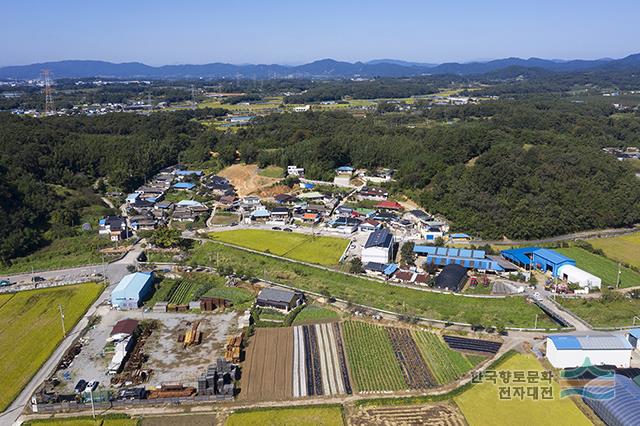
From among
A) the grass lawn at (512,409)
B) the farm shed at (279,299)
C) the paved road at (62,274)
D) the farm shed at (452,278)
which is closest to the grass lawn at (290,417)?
the grass lawn at (512,409)

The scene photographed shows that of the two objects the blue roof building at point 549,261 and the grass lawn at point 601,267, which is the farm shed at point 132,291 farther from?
the grass lawn at point 601,267

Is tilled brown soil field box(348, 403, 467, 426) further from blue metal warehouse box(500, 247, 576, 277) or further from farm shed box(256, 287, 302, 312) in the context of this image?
blue metal warehouse box(500, 247, 576, 277)

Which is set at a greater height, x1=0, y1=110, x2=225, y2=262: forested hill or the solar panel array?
x1=0, y1=110, x2=225, y2=262: forested hill

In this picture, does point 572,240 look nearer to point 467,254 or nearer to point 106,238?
point 467,254

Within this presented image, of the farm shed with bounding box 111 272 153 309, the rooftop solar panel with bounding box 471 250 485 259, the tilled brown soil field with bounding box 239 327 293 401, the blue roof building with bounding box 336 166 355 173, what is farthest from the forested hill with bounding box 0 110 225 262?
the rooftop solar panel with bounding box 471 250 485 259

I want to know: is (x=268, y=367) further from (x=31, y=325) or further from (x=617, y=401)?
(x=617, y=401)

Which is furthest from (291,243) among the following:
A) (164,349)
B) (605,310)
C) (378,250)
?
(605,310)
